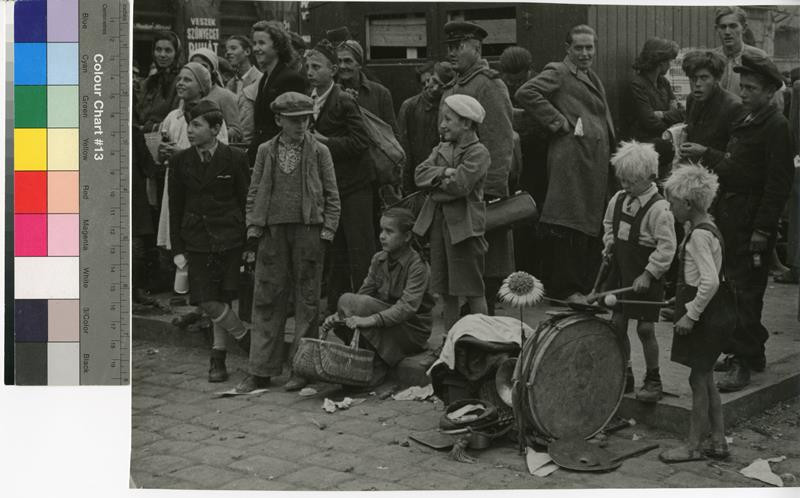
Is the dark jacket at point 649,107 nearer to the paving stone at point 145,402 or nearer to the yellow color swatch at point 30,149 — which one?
the paving stone at point 145,402

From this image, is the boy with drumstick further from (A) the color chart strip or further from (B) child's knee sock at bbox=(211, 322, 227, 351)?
(A) the color chart strip

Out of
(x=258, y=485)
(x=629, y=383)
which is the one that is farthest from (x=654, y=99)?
(x=258, y=485)

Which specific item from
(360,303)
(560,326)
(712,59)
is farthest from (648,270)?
(360,303)

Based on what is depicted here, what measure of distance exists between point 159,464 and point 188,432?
282 mm

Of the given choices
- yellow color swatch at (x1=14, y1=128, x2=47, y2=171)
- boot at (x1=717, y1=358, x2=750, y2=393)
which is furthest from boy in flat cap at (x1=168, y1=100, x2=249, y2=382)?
boot at (x1=717, y1=358, x2=750, y2=393)

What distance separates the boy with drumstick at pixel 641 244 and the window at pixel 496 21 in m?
0.83

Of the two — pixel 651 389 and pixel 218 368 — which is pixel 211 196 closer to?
pixel 218 368

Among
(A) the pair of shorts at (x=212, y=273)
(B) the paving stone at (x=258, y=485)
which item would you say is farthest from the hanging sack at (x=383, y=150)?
(B) the paving stone at (x=258, y=485)

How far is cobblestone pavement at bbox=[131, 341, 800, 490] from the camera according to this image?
623 cm

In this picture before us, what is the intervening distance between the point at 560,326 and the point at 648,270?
1.80 feet

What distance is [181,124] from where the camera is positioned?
714 centimetres

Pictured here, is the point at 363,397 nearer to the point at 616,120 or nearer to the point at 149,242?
the point at 149,242

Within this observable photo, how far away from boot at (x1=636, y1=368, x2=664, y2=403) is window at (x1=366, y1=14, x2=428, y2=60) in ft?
6.68

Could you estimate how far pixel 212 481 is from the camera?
631 centimetres
